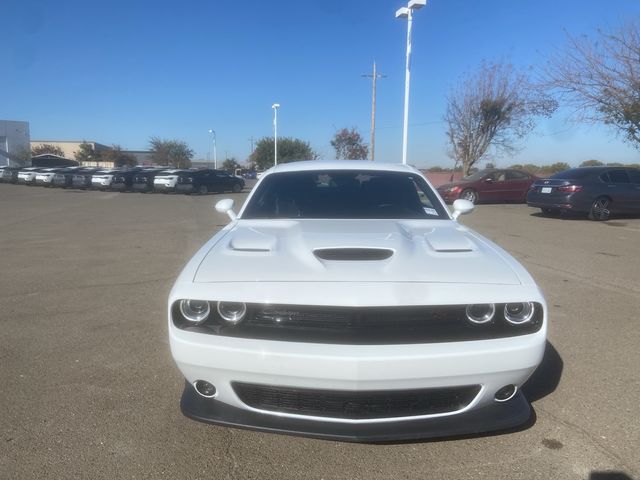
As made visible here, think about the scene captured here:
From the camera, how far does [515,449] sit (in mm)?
A: 2537

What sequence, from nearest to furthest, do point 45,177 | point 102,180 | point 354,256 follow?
1. point 354,256
2. point 102,180
3. point 45,177

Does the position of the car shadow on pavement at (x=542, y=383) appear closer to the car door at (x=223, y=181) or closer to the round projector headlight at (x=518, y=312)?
the round projector headlight at (x=518, y=312)

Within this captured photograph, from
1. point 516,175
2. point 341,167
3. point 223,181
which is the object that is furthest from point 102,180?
point 341,167

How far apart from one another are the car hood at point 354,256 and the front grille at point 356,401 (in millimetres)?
517

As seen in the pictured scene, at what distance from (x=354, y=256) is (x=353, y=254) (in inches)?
1.2

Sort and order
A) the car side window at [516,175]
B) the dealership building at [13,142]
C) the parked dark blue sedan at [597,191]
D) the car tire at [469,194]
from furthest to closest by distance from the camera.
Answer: the dealership building at [13,142] < the car side window at [516,175] < the car tire at [469,194] < the parked dark blue sedan at [597,191]

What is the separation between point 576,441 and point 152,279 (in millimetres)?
5104

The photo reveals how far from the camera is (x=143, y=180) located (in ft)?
91.6

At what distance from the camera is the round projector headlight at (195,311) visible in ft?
7.67

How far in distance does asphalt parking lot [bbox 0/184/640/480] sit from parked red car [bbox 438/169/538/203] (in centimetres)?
1105

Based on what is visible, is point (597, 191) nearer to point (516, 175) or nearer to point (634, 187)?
point (634, 187)

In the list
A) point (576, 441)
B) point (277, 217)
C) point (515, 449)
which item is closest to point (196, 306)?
point (277, 217)

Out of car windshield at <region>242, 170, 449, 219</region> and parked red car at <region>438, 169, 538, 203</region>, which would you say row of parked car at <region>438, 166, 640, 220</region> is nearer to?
parked red car at <region>438, 169, 538, 203</region>

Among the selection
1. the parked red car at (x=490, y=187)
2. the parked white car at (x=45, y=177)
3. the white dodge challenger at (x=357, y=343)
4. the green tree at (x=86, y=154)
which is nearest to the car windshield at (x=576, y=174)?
the parked red car at (x=490, y=187)
